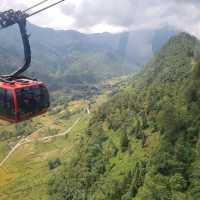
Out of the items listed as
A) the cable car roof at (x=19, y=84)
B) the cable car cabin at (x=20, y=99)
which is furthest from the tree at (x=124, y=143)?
the cable car roof at (x=19, y=84)

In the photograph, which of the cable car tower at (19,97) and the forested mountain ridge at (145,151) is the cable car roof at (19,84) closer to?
the cable car tower at (19,97)

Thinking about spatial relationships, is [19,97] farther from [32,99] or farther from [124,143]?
[124,143]

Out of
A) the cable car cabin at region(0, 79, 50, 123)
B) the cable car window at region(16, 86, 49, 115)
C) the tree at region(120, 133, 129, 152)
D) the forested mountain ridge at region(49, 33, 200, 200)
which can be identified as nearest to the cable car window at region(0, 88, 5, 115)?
the cable car cabin at region(0, 79, 50, 123)

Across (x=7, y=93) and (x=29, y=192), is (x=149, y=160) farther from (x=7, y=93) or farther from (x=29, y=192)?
(x=7, y=93)

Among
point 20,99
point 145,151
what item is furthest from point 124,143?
point 20,99

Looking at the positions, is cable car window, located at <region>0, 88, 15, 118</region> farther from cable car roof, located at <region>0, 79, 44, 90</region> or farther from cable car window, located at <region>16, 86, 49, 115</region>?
cable car window, located at <region>16, 86, 49, 115</region>

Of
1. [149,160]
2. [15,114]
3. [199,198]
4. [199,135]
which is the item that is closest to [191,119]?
[199,135]
